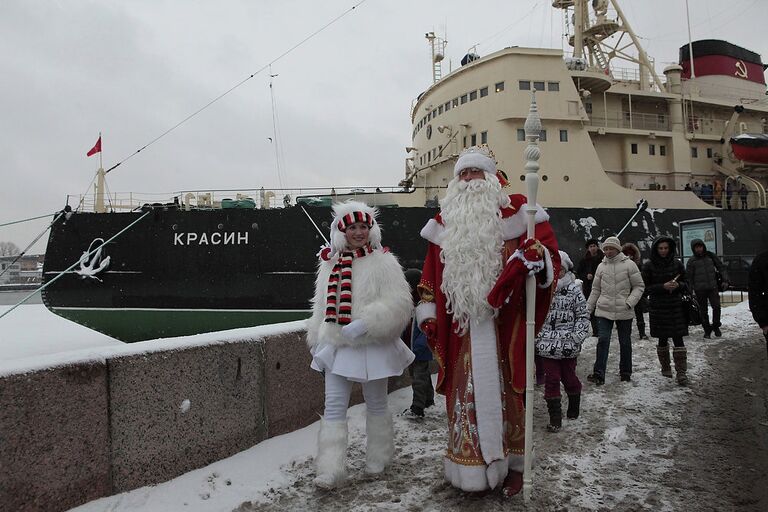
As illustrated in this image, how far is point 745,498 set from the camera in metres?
2.80

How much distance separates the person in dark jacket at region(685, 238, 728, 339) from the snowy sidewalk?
3.40m

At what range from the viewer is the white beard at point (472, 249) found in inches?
115

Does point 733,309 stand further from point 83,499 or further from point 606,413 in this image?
point 83,499

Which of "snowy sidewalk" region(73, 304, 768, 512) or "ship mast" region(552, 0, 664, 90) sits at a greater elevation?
"ship mast" region(552, 0, 664, 90)

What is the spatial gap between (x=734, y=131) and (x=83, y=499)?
19951 mm

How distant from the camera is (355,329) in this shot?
3.04 meters

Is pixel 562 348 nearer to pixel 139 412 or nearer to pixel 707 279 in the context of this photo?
pixel 139 412

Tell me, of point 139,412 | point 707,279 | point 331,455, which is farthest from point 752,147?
point 139,412

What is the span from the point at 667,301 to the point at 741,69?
18.7 meters

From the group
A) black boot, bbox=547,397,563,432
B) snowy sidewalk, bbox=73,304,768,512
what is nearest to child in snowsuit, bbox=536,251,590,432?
black boot, bbox=547,397,563,432

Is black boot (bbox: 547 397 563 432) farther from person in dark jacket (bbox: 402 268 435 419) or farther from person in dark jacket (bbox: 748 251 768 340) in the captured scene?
person in dark jacket (bbox: 748 251 768 340)

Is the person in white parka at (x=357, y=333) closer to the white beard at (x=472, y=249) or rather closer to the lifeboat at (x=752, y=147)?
the white beard at (x=472, y=249)

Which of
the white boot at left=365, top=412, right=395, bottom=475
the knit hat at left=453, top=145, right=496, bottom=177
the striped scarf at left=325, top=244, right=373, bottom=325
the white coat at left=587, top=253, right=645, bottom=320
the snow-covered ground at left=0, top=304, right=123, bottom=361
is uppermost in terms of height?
the knit hat at left=453, top=145, right=496, bottom=177

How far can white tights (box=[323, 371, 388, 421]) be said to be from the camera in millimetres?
3145
